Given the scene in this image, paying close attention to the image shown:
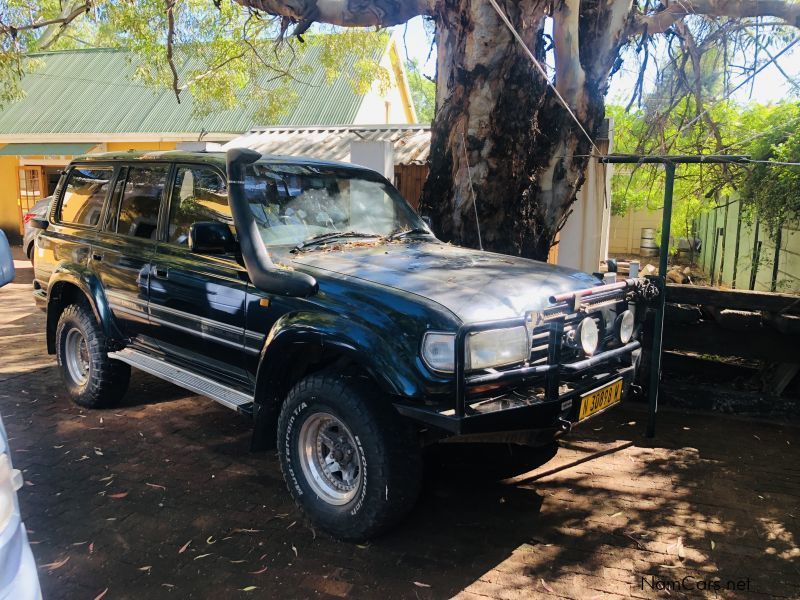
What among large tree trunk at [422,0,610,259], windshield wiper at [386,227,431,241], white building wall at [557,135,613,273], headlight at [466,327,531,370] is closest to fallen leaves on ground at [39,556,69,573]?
headlight at [466,327,531,370]

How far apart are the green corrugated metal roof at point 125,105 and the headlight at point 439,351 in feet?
44.7

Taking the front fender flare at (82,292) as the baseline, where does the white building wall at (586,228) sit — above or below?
above

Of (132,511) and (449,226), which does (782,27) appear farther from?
(132,511)

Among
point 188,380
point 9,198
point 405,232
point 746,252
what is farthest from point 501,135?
point 9,198

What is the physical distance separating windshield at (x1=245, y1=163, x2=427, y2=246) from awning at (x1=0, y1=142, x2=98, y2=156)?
566 inches

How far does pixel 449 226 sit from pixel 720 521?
136 inches

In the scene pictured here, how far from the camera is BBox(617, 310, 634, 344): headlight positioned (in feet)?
13.5

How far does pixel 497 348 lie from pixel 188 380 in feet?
7.50

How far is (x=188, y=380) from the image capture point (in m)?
4.54

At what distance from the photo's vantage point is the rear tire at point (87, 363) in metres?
5.36

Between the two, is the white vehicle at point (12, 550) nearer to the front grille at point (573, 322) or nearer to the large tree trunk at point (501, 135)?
the front grille at point (573, 322)

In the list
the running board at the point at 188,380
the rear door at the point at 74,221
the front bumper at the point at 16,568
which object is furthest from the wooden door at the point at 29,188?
the front bumper at the point at 16,568

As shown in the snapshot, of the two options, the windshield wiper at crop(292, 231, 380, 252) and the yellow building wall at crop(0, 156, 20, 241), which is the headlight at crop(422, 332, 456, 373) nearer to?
the windshield wiper at crop(292, 231, 380, 252)

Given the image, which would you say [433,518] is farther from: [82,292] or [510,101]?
[510,101]
